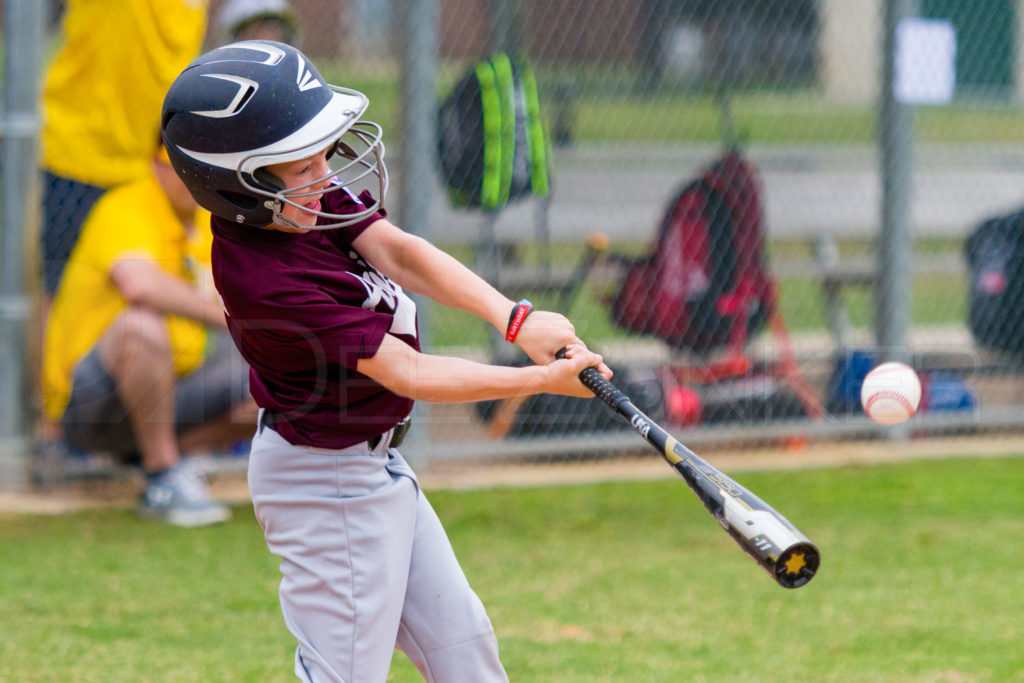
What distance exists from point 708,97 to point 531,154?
7.03 ft

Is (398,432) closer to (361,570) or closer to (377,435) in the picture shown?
(377,435)

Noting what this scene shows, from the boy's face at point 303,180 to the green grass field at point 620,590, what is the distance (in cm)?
129

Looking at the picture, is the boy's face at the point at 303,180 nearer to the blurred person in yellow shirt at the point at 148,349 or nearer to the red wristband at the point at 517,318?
the red wristband at the point at 517,318

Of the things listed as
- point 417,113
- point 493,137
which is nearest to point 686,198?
point 493,137

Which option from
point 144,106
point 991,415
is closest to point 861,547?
point 991,415

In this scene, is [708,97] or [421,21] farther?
[708,97]

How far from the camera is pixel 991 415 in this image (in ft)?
17.5

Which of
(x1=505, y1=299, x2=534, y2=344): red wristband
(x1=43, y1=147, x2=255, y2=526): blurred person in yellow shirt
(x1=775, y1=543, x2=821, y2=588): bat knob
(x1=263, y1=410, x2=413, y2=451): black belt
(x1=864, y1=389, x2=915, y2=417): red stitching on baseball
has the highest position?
(x1=864, y1=389, x2=915, y2=417): red stitching on baseball

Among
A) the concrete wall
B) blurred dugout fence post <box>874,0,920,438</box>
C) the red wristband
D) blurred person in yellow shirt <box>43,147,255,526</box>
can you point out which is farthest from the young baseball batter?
the concrete wall

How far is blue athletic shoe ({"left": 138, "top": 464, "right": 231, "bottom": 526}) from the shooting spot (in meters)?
4.16

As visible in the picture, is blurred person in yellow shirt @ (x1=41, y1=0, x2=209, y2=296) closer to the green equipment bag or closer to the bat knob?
the green equipment bag

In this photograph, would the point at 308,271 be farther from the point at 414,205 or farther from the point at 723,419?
the point at 723,419

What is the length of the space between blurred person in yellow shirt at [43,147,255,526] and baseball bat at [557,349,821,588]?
2.28m

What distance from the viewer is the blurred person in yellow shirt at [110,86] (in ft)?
14.4
